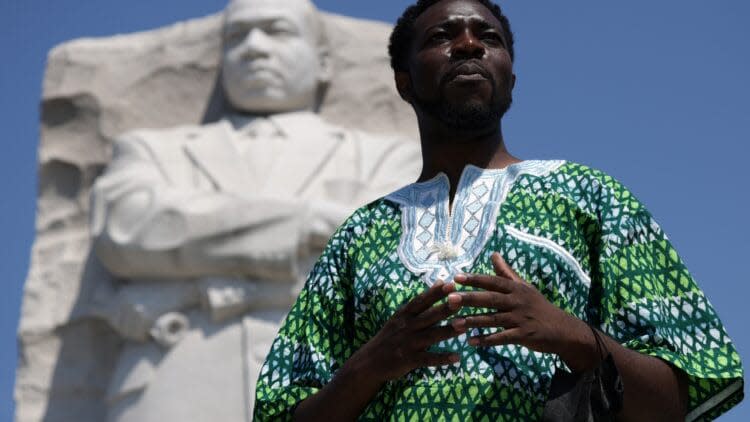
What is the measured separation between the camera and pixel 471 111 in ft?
7.63

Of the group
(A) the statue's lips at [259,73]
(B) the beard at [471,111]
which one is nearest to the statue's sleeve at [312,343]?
(B) the beard at [471,111]

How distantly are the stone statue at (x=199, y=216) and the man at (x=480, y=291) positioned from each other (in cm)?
419

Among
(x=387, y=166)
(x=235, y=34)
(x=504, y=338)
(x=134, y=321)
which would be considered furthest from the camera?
(x=235, y=34)

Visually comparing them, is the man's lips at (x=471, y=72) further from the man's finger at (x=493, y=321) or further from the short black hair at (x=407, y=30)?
the man's finger at (x=493, y=321)

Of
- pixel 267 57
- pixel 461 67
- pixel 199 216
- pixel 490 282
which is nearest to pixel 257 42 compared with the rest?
pixel 267 57

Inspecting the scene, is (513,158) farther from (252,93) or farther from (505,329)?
(252,93)

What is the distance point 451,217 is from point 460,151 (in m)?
0.13

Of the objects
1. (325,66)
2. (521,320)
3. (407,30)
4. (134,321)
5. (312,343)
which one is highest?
(407,30)

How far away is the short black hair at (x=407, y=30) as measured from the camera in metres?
2.49

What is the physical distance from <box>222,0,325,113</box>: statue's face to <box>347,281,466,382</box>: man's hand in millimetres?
5396

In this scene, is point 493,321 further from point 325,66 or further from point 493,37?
point 325,66

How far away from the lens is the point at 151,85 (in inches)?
310

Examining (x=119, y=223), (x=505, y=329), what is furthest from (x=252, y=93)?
(x=505, y=329)

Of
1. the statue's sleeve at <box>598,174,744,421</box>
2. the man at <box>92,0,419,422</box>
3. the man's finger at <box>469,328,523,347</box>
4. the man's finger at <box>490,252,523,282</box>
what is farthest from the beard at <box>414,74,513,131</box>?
the man at <box>92,0,419,422</box>
